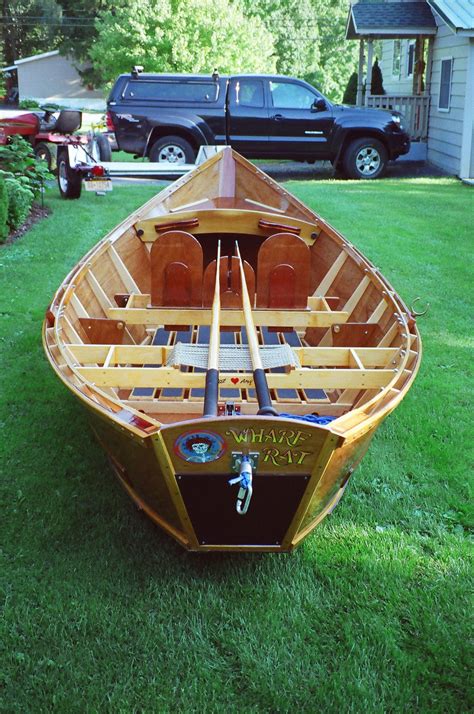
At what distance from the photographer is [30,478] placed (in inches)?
171

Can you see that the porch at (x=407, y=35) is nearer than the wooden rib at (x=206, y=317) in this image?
No

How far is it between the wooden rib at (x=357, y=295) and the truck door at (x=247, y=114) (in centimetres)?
1041

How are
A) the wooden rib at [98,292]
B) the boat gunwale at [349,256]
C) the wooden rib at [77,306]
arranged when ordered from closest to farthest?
the boat gunwale at [349,256] → the wooden rib at [77,306] → the wooden rib at [98,292]

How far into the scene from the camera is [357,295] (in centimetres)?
540

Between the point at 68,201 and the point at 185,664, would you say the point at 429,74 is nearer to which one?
the point at 68,201

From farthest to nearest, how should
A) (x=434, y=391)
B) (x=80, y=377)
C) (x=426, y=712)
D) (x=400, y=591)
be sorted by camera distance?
1. (x=434, y=391)
2. (x=80, y=377)
3. (x=400, y=591)
4. (x=426, y=712)

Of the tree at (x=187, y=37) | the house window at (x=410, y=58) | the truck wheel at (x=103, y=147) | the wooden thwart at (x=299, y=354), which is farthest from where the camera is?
the tree at (x=187, y=37)

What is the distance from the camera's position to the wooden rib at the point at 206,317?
4.99 meters

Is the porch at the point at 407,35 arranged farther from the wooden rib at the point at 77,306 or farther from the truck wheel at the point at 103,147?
the wooden rib at the point at 77,306

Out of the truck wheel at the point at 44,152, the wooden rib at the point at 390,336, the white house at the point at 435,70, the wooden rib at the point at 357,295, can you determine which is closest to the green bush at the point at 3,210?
the wooden rib at the point at 357,295

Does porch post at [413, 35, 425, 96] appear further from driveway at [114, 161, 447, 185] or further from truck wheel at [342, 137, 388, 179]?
truck wheel at [342, 137, 388, 179]

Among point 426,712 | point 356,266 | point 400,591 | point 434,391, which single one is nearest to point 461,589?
point 400,591

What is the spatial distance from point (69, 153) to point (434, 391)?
332 inches

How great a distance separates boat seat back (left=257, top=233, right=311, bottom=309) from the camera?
5480 mm
